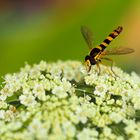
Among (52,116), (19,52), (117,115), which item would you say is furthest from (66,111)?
(19,52)

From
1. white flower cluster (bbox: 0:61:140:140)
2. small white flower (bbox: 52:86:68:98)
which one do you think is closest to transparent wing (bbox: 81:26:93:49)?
white flower cluster (bbox: 0:61:140:140)

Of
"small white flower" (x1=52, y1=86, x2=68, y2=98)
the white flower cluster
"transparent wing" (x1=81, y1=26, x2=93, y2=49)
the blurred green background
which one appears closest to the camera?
the white flower cluster

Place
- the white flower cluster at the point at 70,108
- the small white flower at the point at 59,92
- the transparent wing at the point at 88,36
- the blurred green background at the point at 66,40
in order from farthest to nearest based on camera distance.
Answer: the blurred green background at the point at 66,40
the transparent wing at the point at 88,36
the small white flower at the point at 59,92
the white flower cluster at the point at 70,108

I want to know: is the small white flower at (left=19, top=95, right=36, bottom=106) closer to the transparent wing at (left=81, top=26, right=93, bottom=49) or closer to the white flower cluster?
the white flower cluster

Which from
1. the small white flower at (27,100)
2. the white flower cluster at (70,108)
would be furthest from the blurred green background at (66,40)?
the small white flower at (27,100)

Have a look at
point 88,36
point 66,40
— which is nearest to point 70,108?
point 88,36

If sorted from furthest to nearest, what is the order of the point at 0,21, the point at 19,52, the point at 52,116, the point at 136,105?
the point at 0,21
the point at 19,52
the point at 136,105
the point at 52,116

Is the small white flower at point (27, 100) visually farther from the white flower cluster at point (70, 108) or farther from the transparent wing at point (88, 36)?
the transparent wing at point (88, 36)

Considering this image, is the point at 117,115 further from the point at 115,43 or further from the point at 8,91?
the point at 115,43
